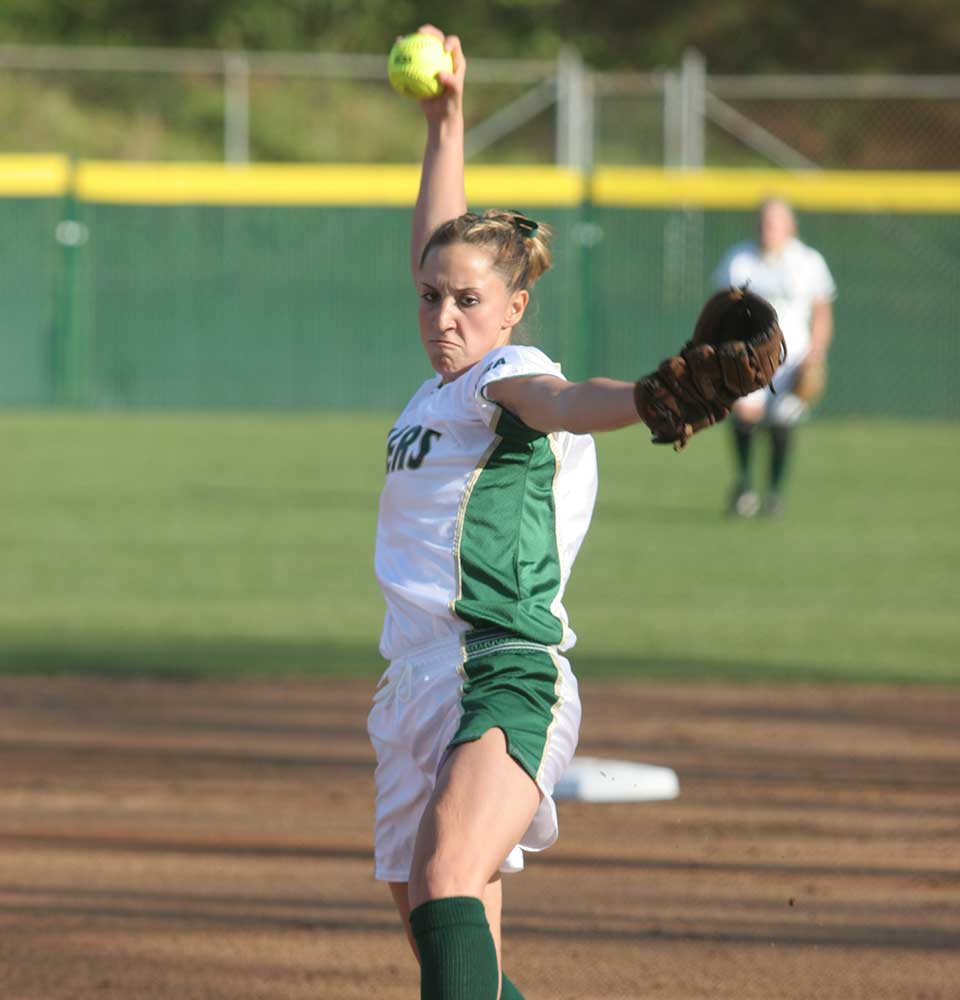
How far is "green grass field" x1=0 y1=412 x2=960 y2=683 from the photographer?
7.30 metres

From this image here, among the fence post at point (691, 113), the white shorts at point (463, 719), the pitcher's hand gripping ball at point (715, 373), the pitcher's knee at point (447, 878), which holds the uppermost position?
the fence post at point (691, 113)

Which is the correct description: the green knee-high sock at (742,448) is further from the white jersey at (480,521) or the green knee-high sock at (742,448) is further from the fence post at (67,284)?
the fence post at (67,284)

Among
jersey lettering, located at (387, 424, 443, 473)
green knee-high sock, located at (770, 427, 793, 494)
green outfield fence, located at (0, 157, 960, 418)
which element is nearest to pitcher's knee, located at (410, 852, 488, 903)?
jersey lettering, located at (387, 424, 443, 473)

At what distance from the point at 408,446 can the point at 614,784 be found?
2.26 meters

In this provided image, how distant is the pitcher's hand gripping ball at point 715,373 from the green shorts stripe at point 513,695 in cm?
47

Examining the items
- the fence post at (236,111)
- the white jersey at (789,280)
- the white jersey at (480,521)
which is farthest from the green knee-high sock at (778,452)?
the fence post at (236,111)

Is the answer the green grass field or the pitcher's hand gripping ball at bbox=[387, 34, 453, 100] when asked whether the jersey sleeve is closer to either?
the pitcher's hand gripping ball at bbox=[387, 34, 453, 100]

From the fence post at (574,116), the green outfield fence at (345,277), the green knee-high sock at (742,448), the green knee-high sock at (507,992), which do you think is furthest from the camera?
the fence post at (574,116)

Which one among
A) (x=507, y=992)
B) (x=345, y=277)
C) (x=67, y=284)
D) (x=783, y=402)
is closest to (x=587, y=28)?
(x=345, y=277)

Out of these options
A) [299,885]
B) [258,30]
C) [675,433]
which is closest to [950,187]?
[258,30]

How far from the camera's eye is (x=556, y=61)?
2755cm

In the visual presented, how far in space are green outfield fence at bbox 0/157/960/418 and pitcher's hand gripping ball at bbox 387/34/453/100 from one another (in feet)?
49.0

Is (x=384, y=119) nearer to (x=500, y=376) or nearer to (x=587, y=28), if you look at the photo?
(x=587, y=28)

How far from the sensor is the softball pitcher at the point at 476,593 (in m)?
2.57
